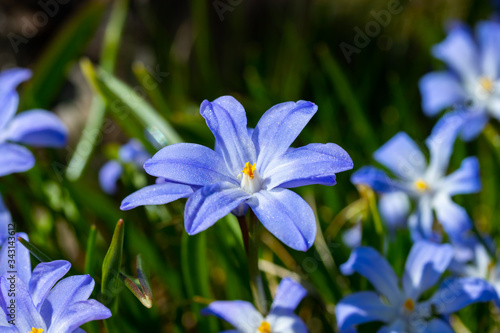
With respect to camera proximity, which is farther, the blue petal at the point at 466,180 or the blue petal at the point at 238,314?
the blue petal at the point at 466,180

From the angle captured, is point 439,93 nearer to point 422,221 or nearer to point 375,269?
point 422,221

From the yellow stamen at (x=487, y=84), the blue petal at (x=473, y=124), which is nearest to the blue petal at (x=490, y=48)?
the yellow stamen at (x=487, y=84)

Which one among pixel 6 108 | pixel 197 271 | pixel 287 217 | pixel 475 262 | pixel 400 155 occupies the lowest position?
pixel 475 262

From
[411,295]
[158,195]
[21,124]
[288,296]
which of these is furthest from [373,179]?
[21,124]

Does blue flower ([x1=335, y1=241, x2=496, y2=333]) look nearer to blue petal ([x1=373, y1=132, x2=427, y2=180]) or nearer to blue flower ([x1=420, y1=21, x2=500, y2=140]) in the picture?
blue petal ([x1=373, y1=132, x2=427, y2=180])

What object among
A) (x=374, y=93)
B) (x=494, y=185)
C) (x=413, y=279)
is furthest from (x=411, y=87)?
(x=413, y=279)

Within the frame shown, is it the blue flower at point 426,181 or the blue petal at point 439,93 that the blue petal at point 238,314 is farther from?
the blue petal at point 439,93

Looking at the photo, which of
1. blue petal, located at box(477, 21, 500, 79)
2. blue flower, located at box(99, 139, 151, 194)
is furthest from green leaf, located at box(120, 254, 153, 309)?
blue petal, located at box(477, 21, 500, 79)
